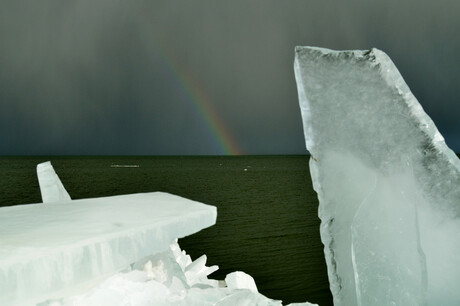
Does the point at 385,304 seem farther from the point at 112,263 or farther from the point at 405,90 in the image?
the point at 112,263

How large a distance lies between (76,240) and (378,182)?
2084 millimetres

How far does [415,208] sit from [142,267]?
7.65 ft

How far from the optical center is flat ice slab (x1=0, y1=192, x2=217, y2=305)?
222 centimetres

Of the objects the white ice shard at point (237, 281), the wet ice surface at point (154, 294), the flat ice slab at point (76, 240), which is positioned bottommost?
the white ice shard at point (237, 281)

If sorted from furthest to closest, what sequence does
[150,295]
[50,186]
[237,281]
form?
[50,186] → [237,281] → [150,295]

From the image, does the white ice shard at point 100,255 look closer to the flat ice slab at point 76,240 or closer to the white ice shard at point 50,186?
the flat ice slab at point 76,240

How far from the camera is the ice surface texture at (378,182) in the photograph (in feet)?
9.34

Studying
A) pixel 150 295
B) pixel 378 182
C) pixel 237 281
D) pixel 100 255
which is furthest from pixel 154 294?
pixel 237 281

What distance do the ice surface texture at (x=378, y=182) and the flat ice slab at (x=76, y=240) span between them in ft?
3.87

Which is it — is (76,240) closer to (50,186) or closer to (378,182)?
(378,182)

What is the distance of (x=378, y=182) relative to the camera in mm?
2975

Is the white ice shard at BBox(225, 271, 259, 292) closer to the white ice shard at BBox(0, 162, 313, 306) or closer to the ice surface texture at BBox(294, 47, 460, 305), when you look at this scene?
the white ice shard at BBox(0, 162, 313, 306)

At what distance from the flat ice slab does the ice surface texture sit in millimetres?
1181

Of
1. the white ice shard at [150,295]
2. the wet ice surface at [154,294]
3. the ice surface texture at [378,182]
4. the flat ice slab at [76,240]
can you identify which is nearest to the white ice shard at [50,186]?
the flat ice slab at [76,240]
